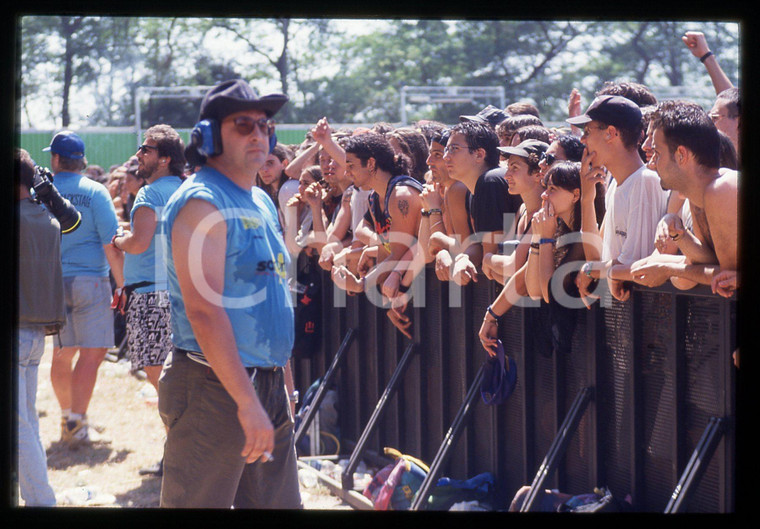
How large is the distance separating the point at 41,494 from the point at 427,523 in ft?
7.13

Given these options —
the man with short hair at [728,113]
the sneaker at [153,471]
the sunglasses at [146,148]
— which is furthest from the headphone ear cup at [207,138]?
the sneaker at [153,471]

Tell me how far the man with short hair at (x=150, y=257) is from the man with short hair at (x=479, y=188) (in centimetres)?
205

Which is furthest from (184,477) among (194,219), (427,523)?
(427,523)

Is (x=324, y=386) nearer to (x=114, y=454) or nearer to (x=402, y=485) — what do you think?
(x=402, y=485)

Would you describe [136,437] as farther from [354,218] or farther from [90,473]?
[354,218]

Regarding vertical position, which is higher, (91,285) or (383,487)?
(91,285)

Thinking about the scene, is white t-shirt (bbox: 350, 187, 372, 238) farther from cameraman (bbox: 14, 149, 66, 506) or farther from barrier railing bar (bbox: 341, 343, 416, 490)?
cameraman (bbox: 14, 149, 66, 506)

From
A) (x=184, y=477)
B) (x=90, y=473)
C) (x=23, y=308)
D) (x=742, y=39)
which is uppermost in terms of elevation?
(x=742, y=39)

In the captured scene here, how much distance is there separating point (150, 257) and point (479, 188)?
2442mm

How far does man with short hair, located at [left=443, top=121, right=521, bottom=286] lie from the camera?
16.4 ft

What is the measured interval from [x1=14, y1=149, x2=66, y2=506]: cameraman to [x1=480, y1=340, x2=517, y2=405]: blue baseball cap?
2399 mm

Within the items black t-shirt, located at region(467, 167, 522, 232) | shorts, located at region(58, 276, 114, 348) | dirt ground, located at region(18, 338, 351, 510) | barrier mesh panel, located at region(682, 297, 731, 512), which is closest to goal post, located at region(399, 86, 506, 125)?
dirt ground, located at region(18, 338, 351, 510)

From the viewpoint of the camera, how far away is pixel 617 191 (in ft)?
13.7

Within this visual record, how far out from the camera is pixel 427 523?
421 centimetres
